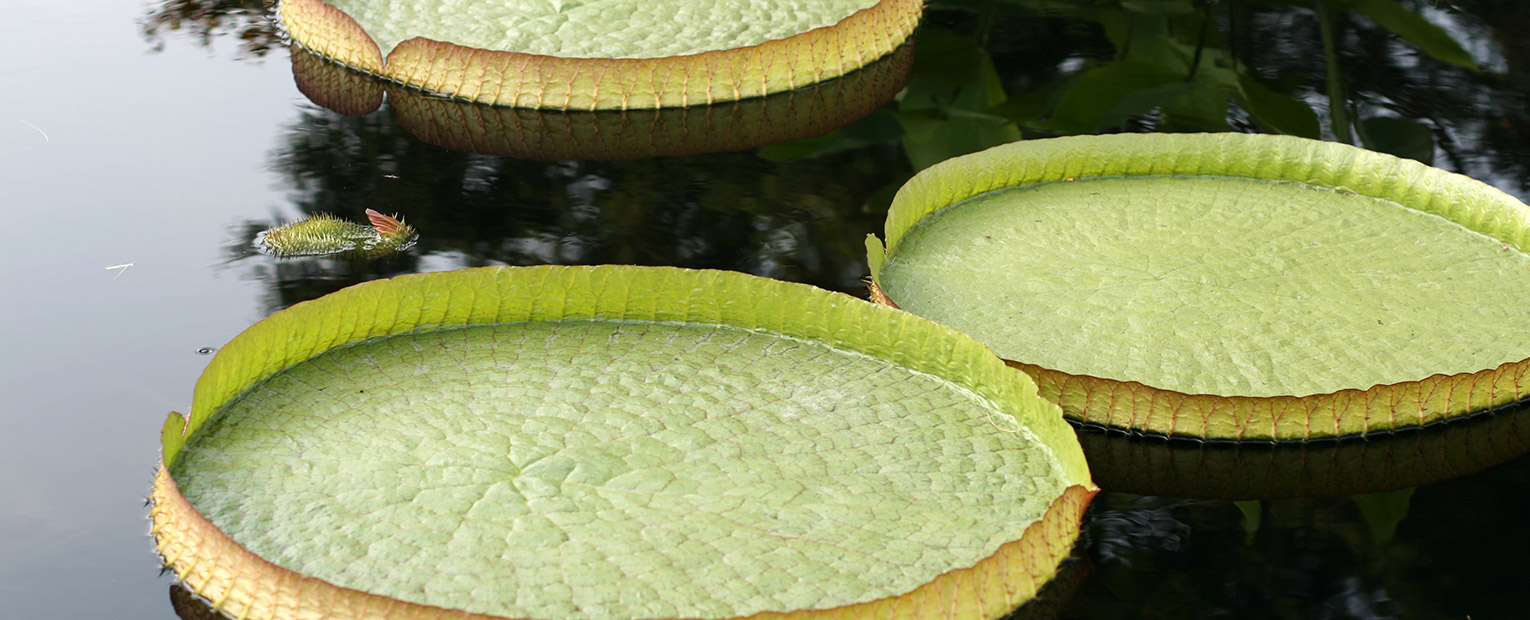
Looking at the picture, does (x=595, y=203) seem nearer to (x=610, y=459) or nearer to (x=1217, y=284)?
(x=610, y=459)

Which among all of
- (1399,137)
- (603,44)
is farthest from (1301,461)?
(603,44)

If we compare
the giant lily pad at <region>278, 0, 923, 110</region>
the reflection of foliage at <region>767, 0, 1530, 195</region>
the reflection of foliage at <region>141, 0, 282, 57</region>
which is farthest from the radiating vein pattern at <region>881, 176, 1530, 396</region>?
the reflection of foliage at <region>141, 0, 282, 57</region>

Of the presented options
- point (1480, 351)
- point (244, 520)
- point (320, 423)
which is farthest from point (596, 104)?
point (1480, 351)

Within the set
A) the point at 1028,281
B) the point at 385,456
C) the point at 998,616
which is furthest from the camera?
the point at 1028,281

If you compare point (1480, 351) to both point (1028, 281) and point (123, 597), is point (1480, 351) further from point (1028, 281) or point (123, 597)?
point (123, 597)

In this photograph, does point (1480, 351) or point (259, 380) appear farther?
point (1480, 351)

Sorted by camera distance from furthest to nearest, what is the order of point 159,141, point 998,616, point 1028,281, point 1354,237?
point 159,141 < point 1354,237 < point 1028,281 < point 998,616
